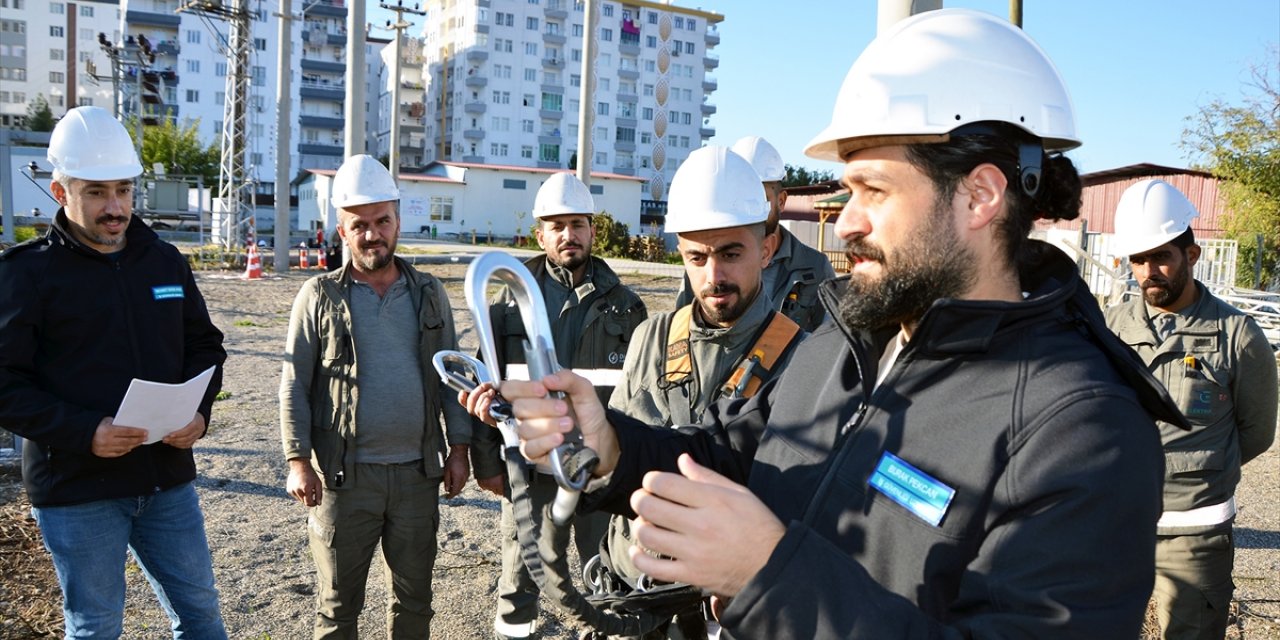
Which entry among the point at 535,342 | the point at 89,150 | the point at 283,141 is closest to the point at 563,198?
the point at 89,150

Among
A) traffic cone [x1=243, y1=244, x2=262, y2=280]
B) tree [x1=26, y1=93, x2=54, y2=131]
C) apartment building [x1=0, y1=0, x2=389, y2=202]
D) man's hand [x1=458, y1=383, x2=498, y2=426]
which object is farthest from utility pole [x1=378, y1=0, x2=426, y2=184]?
tree [x1=26, y1=93, x2=54, y2=131]

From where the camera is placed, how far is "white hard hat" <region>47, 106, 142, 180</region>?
11.8 ft

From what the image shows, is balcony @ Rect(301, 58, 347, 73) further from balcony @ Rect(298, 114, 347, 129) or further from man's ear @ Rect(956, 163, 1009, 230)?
man's ear @ Rect(956, 163, 1009, 230)

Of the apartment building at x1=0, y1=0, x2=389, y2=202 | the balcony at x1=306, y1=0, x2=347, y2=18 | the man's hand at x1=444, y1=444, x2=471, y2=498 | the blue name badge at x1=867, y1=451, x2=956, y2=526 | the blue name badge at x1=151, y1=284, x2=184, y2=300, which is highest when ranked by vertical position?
the balcony at x1=306, y1=0, x2=347, y2=18

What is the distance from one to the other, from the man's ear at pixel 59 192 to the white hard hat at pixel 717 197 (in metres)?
2.41

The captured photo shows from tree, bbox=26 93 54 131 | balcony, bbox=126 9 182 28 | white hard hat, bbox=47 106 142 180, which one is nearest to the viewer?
white hard hat, bbox=47 106 142 180

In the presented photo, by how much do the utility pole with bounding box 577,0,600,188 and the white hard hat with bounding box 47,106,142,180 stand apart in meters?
11.8

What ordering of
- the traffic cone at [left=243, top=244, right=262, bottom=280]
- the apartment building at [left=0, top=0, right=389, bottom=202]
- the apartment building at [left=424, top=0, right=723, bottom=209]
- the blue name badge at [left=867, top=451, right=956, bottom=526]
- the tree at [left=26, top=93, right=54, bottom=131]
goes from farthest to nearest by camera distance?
the apartment building at [left=424, top=0, right=723, bottom=209] → the apartment building at [left=0, top=0, right=389, bottom=202] → the tree at [left=26, top=93, right=54, bottom=131] → the traffic cone at [left=243, top=244, right=262, bottom=280] → the blue name badge at [left=867, top=451, right=956, bottom=526]

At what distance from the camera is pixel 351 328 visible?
4.20m

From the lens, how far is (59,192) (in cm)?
373

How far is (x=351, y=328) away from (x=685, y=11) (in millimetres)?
98023

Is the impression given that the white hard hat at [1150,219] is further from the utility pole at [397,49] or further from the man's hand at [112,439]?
the utility pole at [397,49]

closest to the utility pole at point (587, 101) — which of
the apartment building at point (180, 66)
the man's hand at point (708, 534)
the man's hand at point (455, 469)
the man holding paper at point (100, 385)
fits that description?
the man's hand at point (455, 469)

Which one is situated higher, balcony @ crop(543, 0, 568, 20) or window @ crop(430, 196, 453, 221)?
balcony @ crop(543, 0, 568, 20)
